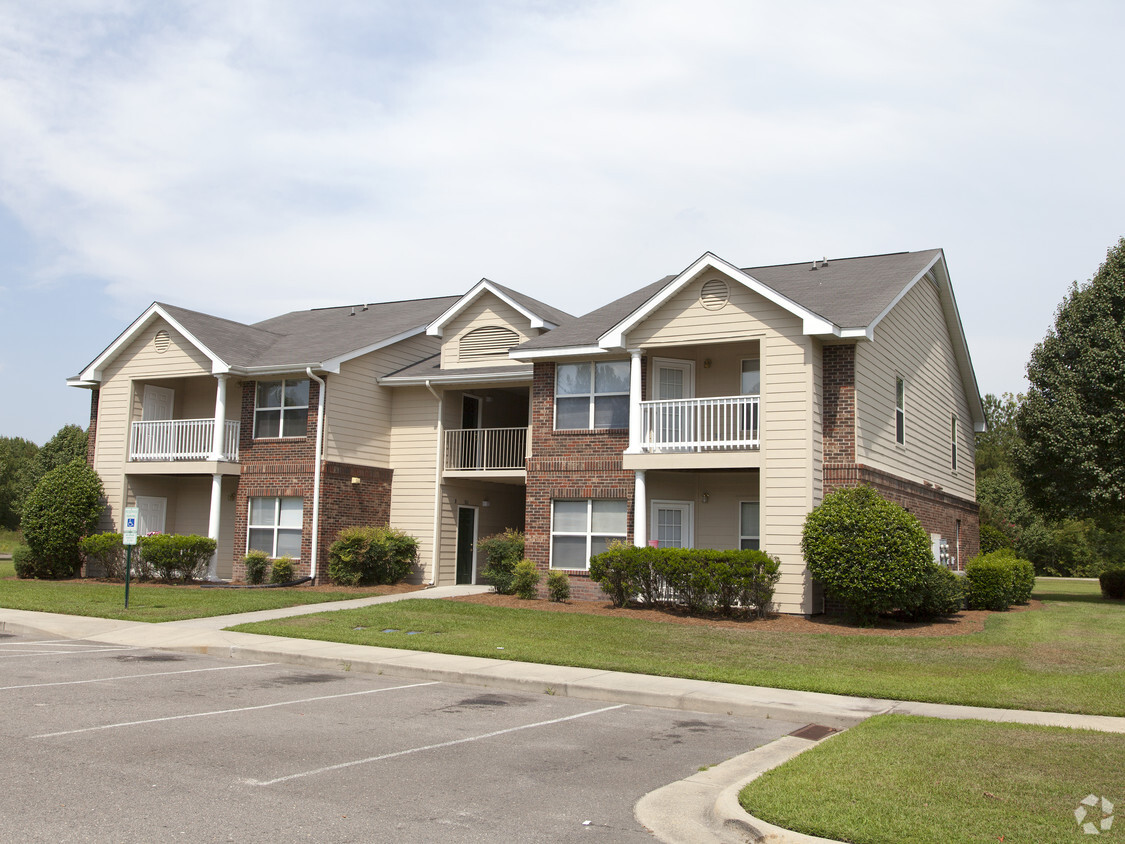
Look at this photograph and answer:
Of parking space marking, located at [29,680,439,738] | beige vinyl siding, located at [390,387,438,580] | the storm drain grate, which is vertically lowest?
the storm drain grate

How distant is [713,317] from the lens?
65.8 ft

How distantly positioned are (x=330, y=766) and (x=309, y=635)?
8544 millimetres

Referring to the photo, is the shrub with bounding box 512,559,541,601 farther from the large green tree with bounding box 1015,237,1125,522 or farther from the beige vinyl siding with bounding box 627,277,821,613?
the large green tree with bounding box 1015,237,1125,522

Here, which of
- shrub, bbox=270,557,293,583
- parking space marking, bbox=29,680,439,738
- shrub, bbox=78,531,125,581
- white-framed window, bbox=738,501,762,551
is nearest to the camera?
parking space marking, bbox=29,680,439,738

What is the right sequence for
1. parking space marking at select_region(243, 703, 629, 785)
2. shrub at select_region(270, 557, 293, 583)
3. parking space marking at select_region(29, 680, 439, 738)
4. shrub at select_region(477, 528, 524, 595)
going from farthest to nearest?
shrub at select_region(270, 557, 293, 583)
shrub at select_region(477, 528, 524, 595)
parking space marking at select_region(29, 680, 439, 738)
parking space marking at select_region(243, 703, 629, 785)

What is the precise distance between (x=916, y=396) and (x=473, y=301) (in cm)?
1141

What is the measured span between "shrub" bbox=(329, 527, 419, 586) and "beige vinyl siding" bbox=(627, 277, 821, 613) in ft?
31.1

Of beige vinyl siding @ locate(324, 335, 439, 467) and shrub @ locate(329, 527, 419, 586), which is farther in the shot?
beige vinyl siding @ locate(324, 335, 439, 467)

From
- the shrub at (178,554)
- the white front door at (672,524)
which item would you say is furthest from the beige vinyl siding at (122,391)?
the white front door at (672,524)

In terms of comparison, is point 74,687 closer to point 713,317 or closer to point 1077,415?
point 713,317

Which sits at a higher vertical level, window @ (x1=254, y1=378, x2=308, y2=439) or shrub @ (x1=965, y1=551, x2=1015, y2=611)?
window @ (x1=254, y1=378, x2=308, y2=439)

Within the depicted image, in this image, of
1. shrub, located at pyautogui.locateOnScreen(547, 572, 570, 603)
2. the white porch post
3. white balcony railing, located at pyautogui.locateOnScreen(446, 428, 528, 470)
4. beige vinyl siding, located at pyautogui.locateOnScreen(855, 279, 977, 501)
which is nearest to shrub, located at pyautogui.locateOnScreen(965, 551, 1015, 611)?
beige vinyl siding, located at pyautogui.locateOnScreen(855, 279, 977, 501)

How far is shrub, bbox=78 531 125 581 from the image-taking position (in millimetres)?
25234

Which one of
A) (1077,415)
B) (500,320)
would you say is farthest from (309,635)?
(1077,415)
